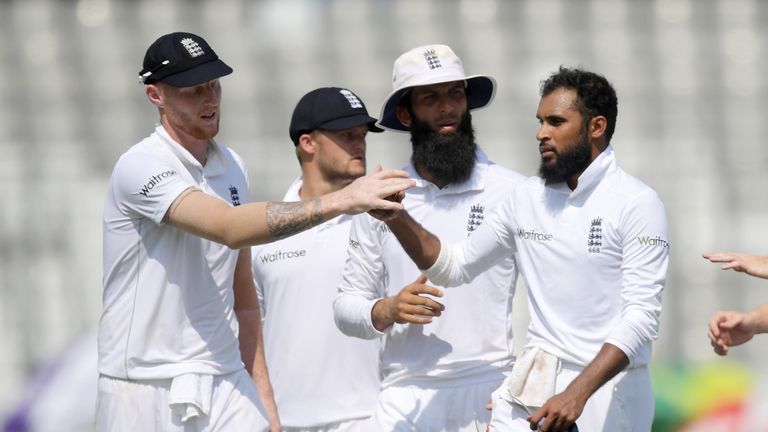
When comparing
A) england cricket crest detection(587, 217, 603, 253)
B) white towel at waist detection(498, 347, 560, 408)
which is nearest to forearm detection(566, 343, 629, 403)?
white towel at waist detection(498, 347, 560, 408)

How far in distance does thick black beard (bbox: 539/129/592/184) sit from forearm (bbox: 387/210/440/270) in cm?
47

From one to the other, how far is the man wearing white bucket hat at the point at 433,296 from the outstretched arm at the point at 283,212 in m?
0.85

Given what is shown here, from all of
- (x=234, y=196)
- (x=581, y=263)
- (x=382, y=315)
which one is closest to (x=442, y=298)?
(x=382, y=315)

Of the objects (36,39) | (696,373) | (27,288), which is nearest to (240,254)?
(696,373)

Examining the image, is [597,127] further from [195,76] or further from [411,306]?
[195,76]

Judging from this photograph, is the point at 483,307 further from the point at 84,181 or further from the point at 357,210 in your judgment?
the point at 84,181

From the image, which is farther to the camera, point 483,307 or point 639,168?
point 639,168

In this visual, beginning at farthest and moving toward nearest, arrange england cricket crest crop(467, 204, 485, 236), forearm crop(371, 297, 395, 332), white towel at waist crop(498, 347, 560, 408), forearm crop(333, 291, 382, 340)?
england cricket crest crop(467, 204, 485, 236) < forearm crop(333, 291, 382, 340) < forearm crop(371, 297, 395, 332) < white towel at waist crop(498, 347, 560, 408)

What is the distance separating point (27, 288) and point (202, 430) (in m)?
6.77

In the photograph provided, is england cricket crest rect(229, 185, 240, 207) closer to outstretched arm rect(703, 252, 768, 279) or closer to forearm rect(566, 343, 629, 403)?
forearm rect(566, 343, 629, 403)

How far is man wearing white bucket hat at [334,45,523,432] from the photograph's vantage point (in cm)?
491

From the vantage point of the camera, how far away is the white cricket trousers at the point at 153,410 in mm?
4301

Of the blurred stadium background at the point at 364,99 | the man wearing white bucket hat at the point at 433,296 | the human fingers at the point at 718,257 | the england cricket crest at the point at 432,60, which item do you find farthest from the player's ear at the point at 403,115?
the blurred stadium background at the point at 364,99

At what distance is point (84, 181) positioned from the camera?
1112 centimetres
